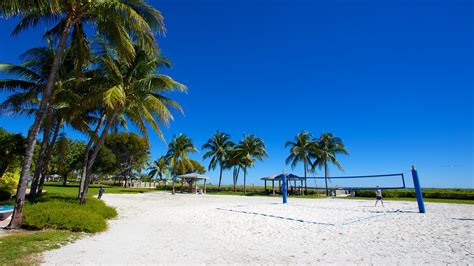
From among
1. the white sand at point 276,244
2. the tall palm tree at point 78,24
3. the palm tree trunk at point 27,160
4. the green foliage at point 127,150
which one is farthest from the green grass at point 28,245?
the green foliage at point 127,150

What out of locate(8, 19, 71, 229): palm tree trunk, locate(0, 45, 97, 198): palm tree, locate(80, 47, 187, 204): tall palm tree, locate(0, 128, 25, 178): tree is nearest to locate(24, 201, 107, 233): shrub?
locate(8, 19, 71, 229): palm tree trunk

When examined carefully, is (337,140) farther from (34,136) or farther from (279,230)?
(34,136)

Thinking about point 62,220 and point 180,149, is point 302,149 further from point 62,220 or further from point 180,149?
point 62,220

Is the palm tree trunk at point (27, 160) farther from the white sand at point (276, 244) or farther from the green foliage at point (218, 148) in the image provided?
the green foliage at point (218, 148)

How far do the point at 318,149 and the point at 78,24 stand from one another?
2868 cm

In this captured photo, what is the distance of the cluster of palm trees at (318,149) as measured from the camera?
32.1 meters

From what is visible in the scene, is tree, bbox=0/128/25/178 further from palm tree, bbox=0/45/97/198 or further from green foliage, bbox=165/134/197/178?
green foliage, bbox=165/134/197/178

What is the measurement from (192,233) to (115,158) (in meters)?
37.4

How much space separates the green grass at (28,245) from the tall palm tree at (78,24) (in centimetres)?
176

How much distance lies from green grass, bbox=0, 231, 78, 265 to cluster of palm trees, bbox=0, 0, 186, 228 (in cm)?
177

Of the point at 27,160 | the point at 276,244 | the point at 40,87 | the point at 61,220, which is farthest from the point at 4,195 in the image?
the point at 276,244

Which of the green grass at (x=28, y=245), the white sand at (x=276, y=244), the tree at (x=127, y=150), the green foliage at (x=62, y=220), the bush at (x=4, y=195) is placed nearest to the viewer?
the green grass at (x=28, y=245)

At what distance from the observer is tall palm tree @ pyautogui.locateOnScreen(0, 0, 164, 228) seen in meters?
7.13

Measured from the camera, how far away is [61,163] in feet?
131
